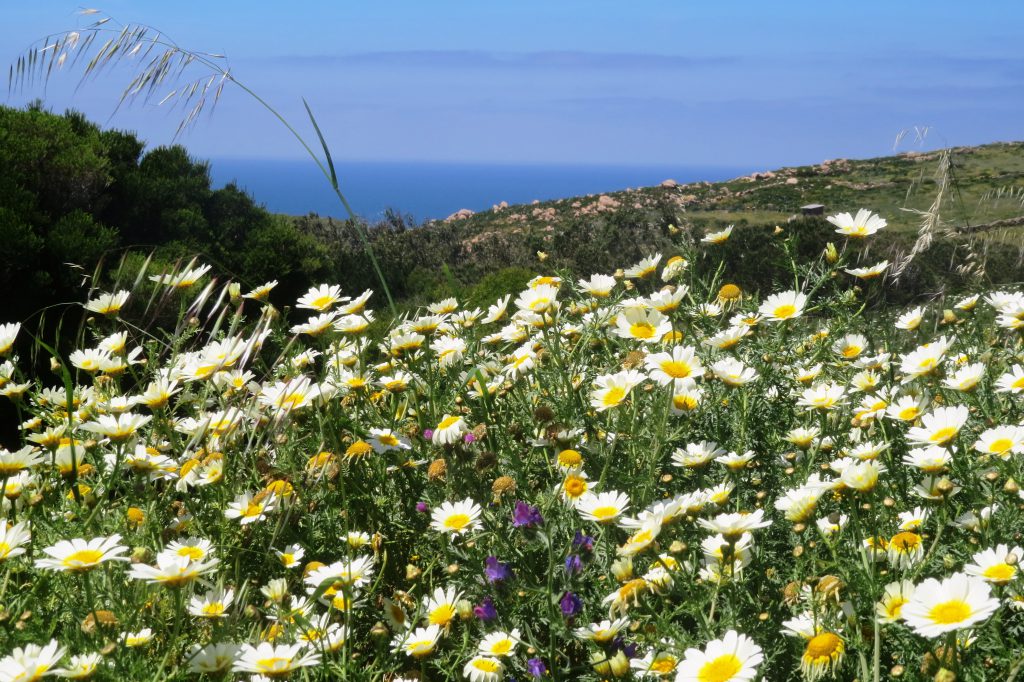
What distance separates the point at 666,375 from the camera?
7.04ft

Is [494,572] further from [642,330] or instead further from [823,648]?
[642,330]

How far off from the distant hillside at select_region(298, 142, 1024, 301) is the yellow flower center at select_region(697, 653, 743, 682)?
120 cm

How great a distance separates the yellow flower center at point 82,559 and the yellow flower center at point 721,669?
1.07 m

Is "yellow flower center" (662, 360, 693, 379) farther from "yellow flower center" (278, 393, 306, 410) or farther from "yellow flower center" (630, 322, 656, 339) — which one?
"yellow flower center" (278, 393, 306, 410)

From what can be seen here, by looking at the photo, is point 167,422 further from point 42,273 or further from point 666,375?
point 42,273

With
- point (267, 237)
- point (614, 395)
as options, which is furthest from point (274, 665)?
point (267, 237)

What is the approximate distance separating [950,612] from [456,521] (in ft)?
3.48

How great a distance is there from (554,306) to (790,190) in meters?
30.7

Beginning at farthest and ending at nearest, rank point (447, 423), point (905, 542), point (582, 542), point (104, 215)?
point (104, 215) → point (447, 423) → point (582, 542) → point (905, 542)

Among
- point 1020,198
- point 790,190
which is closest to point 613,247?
point 1020,198

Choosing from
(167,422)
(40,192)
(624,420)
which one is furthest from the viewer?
(40,192)

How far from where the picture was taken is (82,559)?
168 cm

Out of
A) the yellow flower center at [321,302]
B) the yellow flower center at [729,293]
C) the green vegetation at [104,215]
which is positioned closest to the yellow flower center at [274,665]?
the yellow flower center at [321,302]

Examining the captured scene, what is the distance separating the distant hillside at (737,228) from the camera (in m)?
4.48
